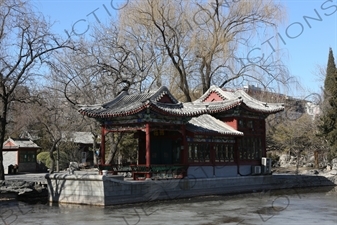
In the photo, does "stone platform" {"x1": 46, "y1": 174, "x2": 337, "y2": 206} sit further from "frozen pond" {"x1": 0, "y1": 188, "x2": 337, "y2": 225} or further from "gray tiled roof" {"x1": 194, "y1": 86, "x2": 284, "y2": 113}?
"gray tiled roof" {"x1": 194, "y1": 86, "x2": 284, "y2": 113}

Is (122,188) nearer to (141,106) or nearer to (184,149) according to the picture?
(141,106)

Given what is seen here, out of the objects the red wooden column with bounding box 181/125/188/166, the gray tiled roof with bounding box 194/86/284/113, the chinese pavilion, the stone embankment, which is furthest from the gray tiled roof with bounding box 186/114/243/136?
the stone embankment

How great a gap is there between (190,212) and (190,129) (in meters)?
5.68

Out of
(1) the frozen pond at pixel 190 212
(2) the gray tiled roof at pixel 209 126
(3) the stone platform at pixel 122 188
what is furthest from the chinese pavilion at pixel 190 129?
(1) the frozen pond at pixel 190 212

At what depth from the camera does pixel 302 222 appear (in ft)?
40.3

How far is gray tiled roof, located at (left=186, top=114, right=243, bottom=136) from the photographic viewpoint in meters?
19.9

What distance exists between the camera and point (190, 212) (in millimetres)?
14297

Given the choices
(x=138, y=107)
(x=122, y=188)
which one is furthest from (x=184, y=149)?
(x=122, y=188)

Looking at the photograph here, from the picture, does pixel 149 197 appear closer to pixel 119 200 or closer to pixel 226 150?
pixel 119 200

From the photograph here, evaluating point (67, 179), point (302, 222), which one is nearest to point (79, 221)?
point (67, 179)

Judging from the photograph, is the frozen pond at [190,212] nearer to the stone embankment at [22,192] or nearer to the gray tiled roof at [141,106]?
the stone embankment at [22,192]

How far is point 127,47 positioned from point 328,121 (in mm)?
11398

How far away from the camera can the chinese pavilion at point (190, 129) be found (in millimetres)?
17844

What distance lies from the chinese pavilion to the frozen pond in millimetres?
2201
